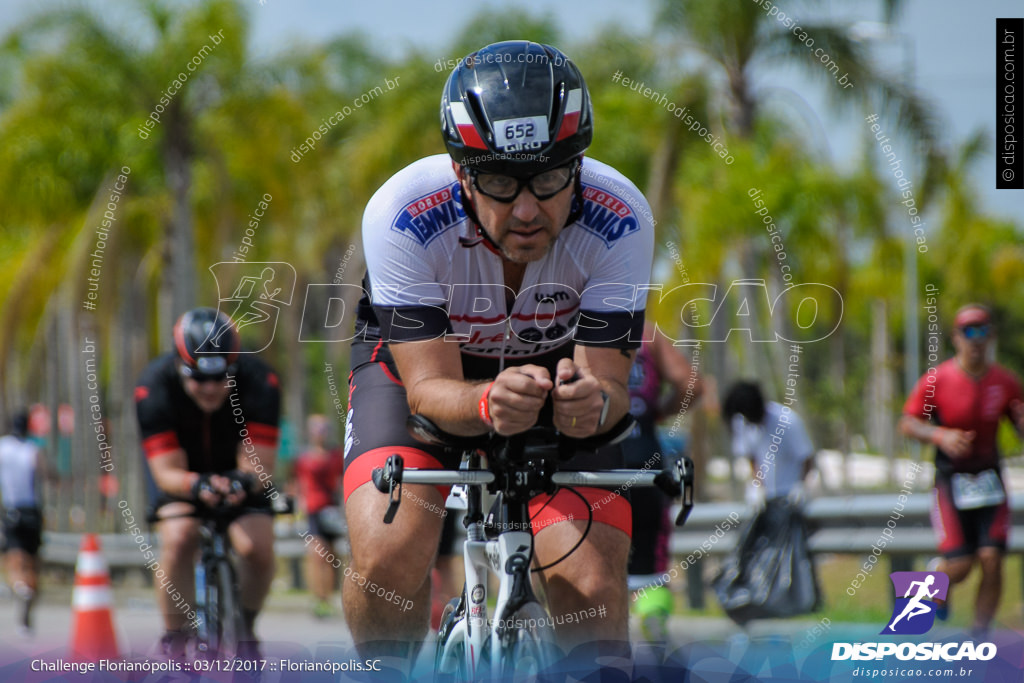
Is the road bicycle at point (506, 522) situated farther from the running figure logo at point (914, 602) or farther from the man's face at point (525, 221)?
the running figure logo at point (914, 602)

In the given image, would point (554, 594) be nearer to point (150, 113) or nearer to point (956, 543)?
point (956, 543)

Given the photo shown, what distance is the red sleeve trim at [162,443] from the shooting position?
5895 mm

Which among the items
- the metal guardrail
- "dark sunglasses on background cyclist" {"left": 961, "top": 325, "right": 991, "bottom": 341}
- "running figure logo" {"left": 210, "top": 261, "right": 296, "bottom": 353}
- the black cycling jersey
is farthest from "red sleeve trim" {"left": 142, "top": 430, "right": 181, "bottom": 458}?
"dark sunglasses on background cyclist" {"left": 961, "top": 325, "right": 991, "bottom": 341}

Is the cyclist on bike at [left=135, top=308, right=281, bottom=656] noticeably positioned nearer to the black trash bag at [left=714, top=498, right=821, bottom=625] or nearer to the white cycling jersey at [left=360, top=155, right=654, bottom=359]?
the white cycling jersey at [left=360, top=155, right=654, bottom=359]

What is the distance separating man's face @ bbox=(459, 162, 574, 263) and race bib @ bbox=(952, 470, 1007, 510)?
537 cm

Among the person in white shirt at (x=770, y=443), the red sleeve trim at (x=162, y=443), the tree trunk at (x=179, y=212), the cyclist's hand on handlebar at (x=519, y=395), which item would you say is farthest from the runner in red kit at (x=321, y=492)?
the cyclist's hand on handlebar at (x=519, y=395)

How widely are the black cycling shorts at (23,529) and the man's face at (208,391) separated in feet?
24.1

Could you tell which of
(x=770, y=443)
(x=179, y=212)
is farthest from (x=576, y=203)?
(x=179, y=212)

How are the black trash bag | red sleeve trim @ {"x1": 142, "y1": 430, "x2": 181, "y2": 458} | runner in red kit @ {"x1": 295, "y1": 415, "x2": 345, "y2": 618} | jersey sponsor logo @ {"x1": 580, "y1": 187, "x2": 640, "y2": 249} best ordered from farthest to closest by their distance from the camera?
runner in red kit @ {"x1": 295, "y1": 415, "x2": 345, "y2": 618}, the black trash bag, red sleeve trim @ {"x1": 142, "y1": 430, "x2": 181, "y2": 458}, jersey sponsor logo @ {"x1": 580, "y1": 187, "x2": 640, "y2": 249}

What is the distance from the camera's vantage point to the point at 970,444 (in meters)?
7.60

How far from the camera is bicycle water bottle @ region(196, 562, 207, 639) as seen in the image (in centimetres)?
555

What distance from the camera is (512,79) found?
309 centimetres

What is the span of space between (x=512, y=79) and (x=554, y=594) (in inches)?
55.7

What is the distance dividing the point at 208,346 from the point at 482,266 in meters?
2.62
